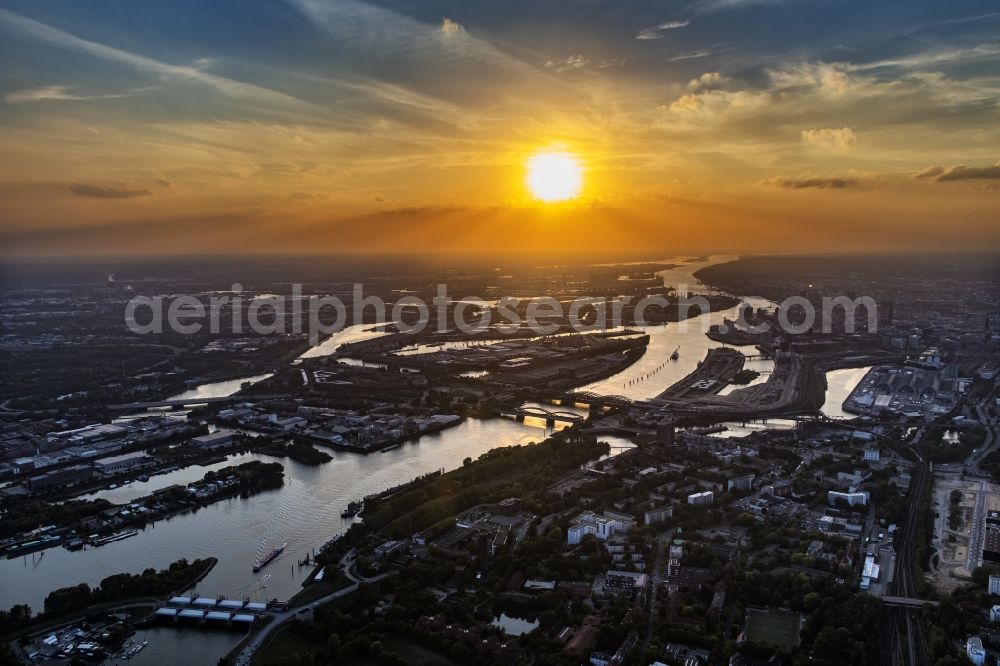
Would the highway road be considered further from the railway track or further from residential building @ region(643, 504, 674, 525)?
the railway track

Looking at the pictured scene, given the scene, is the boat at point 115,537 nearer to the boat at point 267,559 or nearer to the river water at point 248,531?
the river water at point 248,531

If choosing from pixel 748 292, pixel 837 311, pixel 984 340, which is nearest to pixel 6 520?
Answer: pixel 984 340

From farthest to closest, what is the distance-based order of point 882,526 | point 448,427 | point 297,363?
1. point 297,363
2. point 448,427
3. point 882,526

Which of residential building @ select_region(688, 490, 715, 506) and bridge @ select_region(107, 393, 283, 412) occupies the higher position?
residential building @ select_region(688, 490, 715, 506)

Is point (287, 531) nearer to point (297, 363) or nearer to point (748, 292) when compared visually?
point (297, 363)

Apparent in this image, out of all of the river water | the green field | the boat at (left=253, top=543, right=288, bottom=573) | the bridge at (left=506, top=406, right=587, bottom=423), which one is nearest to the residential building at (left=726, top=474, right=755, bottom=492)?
the river water
